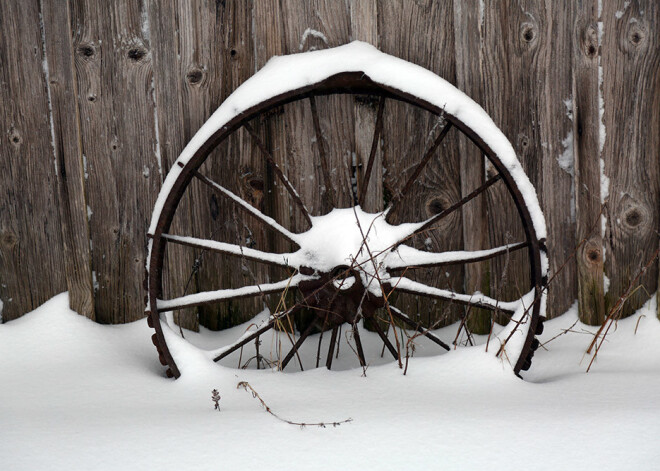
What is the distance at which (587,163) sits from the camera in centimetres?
233

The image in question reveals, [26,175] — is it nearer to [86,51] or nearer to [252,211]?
[86,51]

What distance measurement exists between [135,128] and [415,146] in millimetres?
1050

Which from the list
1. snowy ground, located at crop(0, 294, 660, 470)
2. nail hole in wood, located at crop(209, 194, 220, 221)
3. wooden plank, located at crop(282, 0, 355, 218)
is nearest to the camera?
snowy ground, located at crop(0, 294, 660, 470)

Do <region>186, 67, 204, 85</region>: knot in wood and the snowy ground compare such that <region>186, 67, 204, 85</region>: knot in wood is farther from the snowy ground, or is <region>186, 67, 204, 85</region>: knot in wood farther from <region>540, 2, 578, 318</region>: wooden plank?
<region>540, 2, 578, 318</region>: wooden plank

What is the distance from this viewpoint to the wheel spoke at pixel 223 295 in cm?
223

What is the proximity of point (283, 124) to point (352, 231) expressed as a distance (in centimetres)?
54

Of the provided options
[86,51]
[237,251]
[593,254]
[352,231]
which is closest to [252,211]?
[237,251]

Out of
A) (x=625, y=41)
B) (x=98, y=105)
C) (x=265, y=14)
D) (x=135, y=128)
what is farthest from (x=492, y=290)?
(x=98, y=105)

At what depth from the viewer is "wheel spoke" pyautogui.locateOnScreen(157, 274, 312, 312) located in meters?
2.23

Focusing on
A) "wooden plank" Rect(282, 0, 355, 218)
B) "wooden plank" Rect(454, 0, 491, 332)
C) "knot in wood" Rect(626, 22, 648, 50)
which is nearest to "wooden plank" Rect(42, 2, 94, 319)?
"wooden plank" Rect(282, 0, 355, 218)

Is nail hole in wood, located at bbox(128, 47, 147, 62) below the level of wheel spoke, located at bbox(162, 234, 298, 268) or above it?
above

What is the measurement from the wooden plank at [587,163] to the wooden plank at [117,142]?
1.55 metres

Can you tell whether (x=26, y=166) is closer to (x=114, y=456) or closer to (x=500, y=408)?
(x=114, y=456)

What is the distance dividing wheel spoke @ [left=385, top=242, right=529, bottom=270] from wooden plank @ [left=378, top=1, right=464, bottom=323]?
21 centimetres
